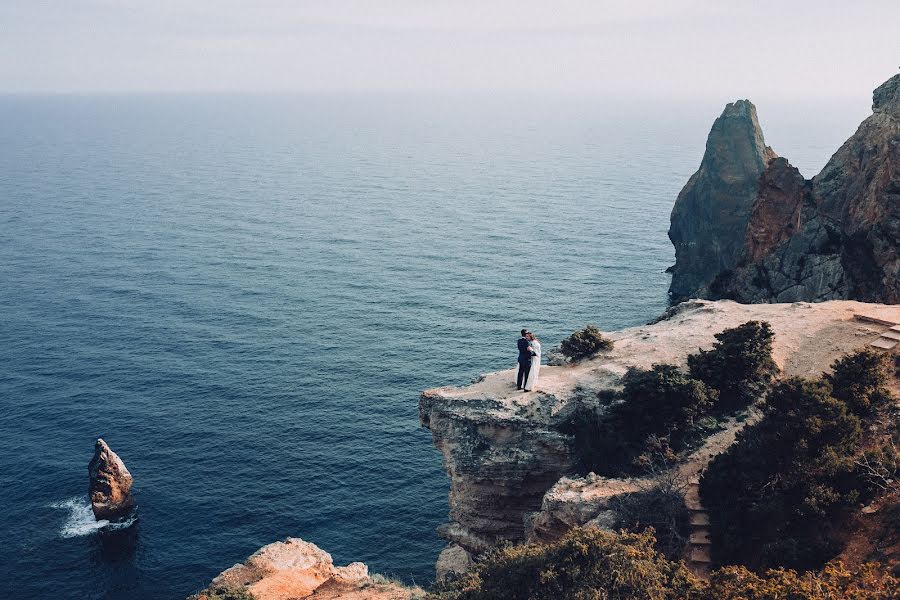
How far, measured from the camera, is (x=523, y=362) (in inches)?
1389

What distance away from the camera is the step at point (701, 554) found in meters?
26.7

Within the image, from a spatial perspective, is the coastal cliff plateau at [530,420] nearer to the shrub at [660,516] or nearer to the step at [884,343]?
the step at [884,343]

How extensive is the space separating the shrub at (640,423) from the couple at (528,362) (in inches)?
123

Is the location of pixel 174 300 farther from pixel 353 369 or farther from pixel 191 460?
pixel 191 460

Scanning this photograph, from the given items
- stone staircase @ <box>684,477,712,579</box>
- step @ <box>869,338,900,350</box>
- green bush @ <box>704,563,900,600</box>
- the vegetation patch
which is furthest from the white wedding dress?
step @ <box>869,338,900,350</box>

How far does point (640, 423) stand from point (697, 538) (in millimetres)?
6514

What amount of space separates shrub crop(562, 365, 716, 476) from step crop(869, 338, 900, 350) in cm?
803

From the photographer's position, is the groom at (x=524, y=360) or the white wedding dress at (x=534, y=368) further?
the white wedding dress at (x=534, y=368)

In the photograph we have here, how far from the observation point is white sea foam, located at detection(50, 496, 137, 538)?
56.5m

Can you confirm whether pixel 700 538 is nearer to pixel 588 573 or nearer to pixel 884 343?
pixel 588 573

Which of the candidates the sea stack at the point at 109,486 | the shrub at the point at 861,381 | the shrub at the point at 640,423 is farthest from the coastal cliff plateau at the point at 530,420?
the sea stack at the point at 109,486

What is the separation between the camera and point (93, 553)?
5475 centimetres

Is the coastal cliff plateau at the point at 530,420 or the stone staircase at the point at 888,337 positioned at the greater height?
the stone staircase at the point at 888,337

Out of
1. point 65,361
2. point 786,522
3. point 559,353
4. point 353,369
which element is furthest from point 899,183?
point 65,361
